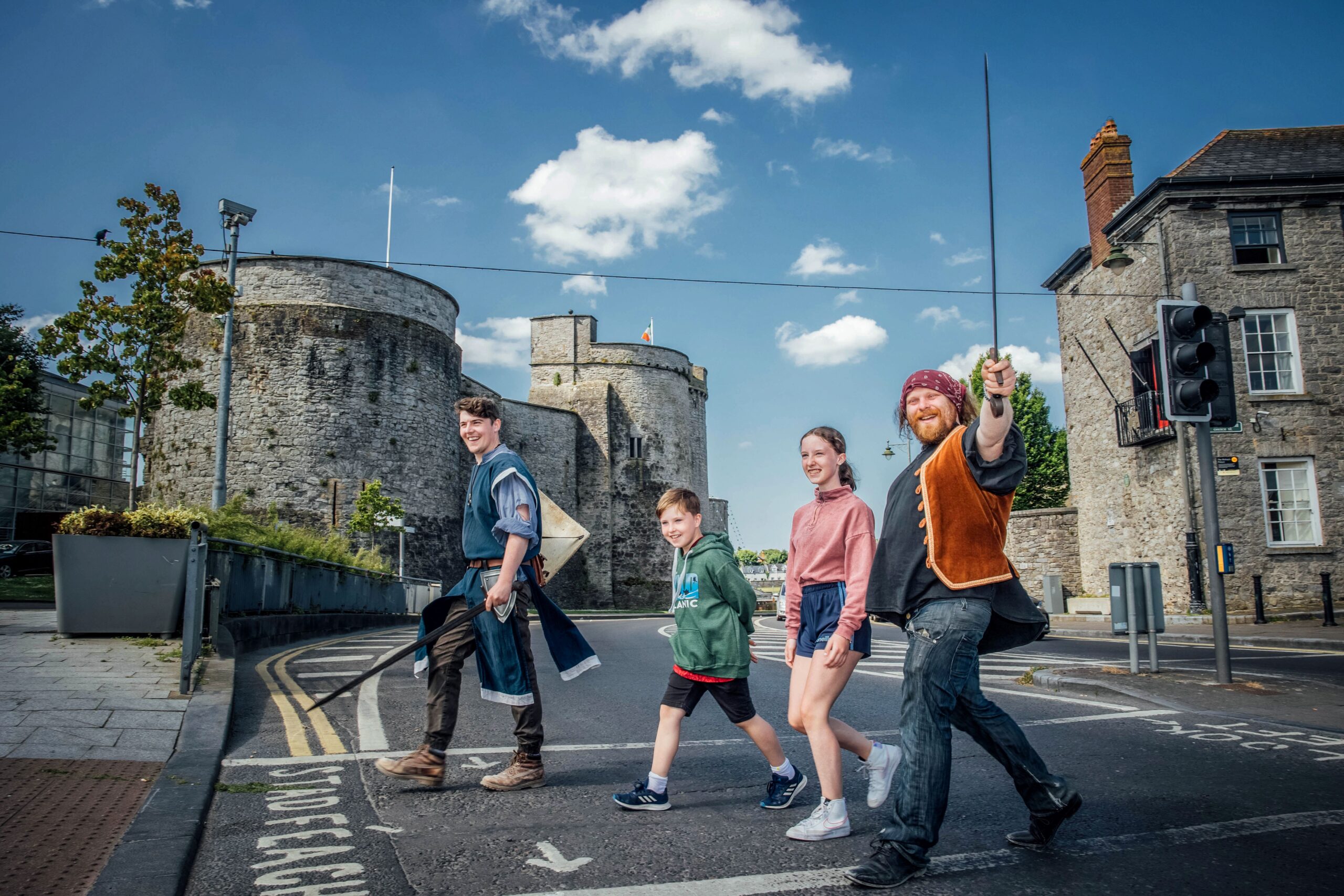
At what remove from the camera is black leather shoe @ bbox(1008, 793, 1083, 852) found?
3.14m

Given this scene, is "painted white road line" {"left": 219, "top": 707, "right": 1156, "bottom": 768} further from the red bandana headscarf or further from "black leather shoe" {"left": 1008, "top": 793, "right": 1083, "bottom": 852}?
the red bandana headscarf

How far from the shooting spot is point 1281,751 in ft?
16.0

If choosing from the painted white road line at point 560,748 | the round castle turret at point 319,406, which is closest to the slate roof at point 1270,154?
the painted white road line at point 560,748

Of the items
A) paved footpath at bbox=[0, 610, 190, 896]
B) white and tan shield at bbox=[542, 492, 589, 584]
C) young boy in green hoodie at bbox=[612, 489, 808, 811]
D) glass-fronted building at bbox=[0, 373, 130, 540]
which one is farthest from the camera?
glass-fronted building at bbox=[0, 373, 130, 540]

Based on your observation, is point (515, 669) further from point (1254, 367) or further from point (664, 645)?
point (1254, 367)

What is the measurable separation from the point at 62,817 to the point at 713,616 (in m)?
2.65

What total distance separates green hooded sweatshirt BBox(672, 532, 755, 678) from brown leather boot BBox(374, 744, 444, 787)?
123cm

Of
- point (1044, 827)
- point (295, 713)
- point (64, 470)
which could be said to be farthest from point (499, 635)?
point (64, 470)

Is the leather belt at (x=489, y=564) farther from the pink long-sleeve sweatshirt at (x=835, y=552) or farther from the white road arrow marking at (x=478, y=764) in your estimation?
the pink long-sleeve sweatshirt at (x=835, y=552)

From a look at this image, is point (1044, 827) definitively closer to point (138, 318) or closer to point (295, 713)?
point (295, 713)

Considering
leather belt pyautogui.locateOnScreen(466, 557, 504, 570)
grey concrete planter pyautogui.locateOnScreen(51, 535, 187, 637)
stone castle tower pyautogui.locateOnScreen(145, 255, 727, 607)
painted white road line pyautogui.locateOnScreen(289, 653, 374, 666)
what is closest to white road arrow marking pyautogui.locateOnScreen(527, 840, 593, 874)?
leather belt pyautogui.locateOnScreen(466, 557, 504, 570)

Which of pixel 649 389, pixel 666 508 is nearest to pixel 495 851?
pixel 666 508

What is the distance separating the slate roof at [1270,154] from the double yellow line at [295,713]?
2041cm

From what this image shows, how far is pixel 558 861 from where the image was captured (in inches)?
121
